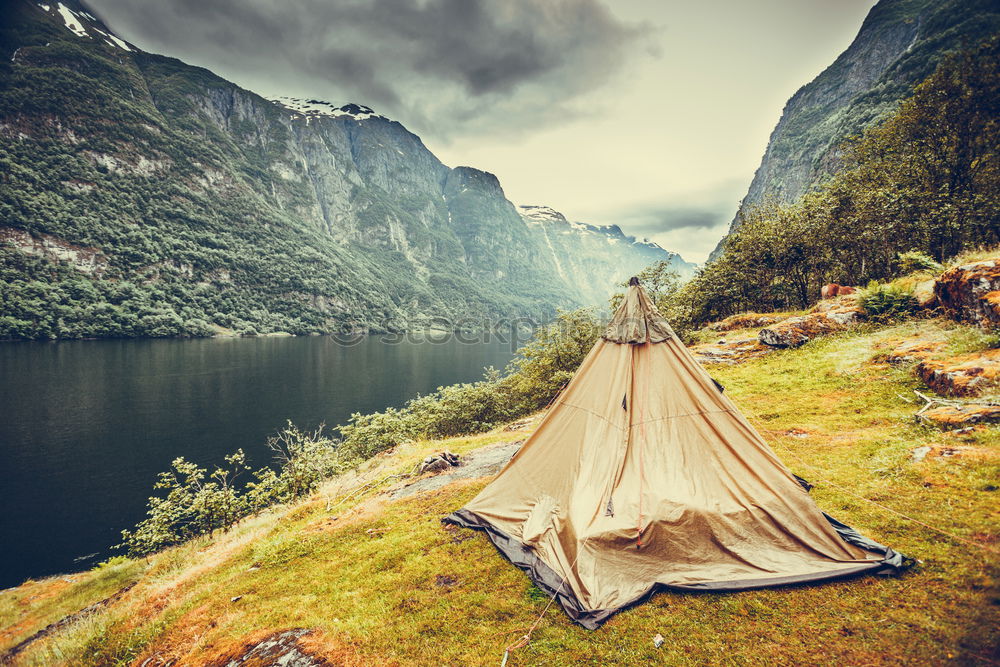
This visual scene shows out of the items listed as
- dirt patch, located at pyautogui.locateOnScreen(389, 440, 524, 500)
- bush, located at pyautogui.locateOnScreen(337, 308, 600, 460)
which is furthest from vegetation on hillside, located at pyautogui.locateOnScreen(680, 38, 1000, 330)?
dirt patch, located at pyautogui.locateOnScreen(389, 440, 524, 500)

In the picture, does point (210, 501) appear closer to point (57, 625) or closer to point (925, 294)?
point (57, 625)

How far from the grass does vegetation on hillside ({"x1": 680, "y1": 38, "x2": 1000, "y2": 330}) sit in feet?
41.4

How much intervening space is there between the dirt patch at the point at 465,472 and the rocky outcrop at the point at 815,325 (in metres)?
12.1

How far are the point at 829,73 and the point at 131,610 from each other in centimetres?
25076

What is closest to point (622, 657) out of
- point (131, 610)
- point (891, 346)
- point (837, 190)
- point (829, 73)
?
point (131, 610)

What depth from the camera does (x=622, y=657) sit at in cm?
414

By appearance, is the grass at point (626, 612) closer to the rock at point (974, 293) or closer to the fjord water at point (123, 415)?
the rock at point (974, 293)

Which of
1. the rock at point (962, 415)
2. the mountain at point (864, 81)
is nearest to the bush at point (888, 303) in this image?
the rock at point (962, 415)

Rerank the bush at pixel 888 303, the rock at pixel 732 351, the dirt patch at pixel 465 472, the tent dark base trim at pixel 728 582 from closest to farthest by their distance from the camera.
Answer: the tent dark base trim at pixel 728 582
the dirt patch at pixel 465 472
the bush at pixel 888 303
the rock at pixel 732 351

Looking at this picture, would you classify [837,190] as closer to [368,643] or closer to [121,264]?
[368,643]

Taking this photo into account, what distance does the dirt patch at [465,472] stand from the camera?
10.8 m

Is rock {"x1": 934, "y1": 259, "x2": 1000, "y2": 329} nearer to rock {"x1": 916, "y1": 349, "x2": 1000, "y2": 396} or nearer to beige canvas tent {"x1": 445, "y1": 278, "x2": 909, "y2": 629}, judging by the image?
rock {"x1": 916, "y1": 349, "x2": 1000, "y2": 396}

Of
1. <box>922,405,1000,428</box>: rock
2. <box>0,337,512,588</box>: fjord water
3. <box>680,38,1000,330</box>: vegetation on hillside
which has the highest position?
<box>680,38,1000,330</box>: vegetation on hillside

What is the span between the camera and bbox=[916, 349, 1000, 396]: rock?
25.4 feet
